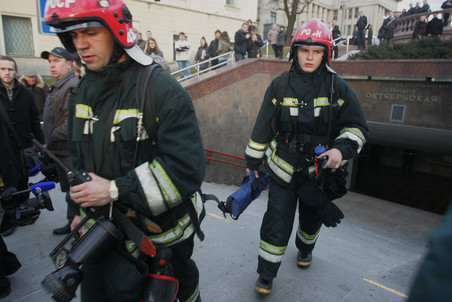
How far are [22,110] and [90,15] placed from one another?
3.05 m

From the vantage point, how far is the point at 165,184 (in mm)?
1522

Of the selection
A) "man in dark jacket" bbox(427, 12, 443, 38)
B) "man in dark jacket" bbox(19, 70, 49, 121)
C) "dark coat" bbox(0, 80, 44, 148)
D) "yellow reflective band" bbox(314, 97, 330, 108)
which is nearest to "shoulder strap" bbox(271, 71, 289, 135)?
"yellow reflective band" bbox(314, 97, 330, 108)

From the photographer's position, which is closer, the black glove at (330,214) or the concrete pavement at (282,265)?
the black glove at (330,214)

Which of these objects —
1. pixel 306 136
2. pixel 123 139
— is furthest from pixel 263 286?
pixel 123 139

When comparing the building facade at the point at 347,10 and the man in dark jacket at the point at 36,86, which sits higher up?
the building facade at the point at 347,10

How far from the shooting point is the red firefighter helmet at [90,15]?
1.51 m

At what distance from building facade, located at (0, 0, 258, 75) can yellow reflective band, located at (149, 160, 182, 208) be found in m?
11.5

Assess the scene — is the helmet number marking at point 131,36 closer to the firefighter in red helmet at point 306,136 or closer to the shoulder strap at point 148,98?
the shoulder strap at point 148,98

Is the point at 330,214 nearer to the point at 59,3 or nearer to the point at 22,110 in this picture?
the point at 59,3

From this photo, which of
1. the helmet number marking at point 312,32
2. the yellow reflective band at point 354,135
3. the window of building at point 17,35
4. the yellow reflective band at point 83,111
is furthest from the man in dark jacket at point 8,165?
the window of building at point 17,35

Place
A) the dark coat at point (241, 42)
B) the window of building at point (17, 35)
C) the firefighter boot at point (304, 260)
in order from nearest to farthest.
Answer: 1. the firefighter boot at point (304, 260)
2. the dark coat at point (241, 42)
3. the window of building at point (17, 35)

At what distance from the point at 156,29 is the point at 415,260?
1999 cm

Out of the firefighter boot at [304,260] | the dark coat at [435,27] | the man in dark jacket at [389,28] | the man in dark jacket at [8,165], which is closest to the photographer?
the man in dark jacket at [8,165]

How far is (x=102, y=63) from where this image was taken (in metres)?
1.65
